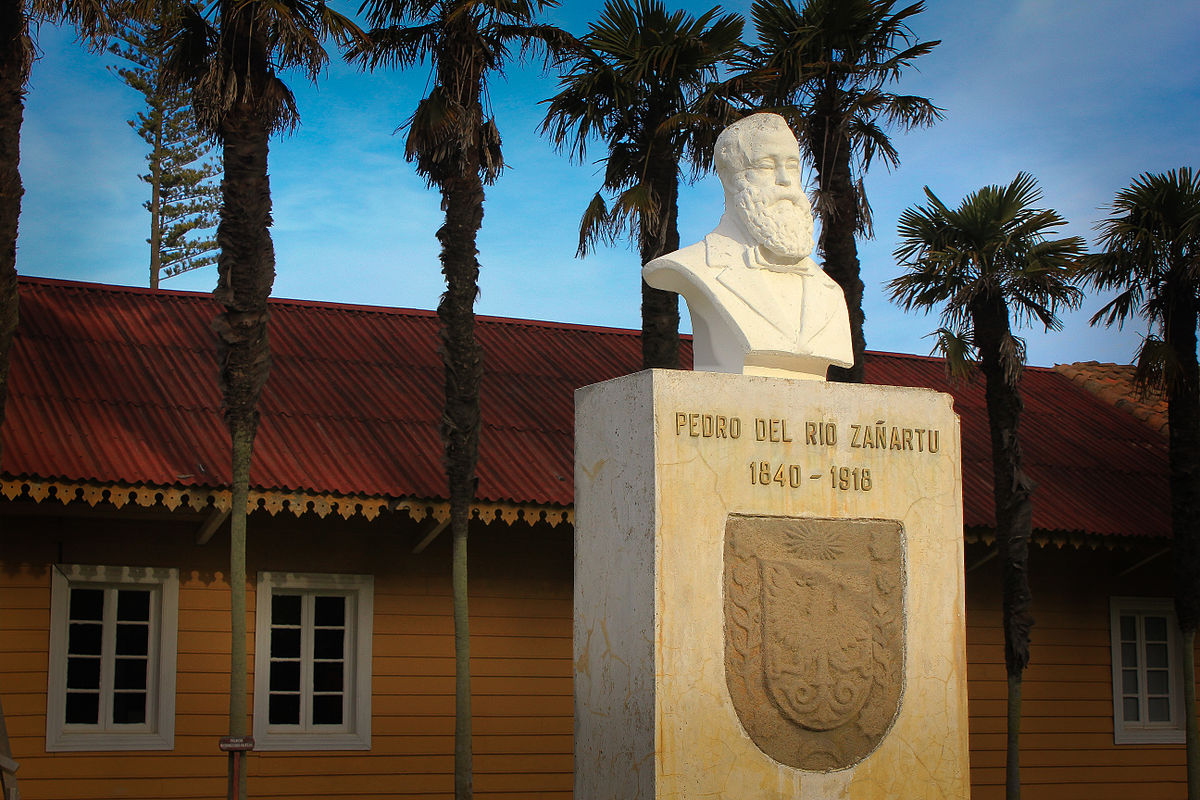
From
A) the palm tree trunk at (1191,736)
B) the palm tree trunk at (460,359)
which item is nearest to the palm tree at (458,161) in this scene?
the palm tree trunk at (460,359)

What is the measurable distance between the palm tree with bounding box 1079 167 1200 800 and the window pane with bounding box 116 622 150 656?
8946 millimetres

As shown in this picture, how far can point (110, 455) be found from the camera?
38.4 feet

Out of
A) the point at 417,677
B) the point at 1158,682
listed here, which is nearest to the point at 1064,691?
the point at 1158,682

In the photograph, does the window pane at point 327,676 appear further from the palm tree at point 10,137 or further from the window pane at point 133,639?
the palm tree at point 10,137

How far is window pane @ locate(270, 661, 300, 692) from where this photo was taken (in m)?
13.1

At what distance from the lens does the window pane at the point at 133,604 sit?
12719mm

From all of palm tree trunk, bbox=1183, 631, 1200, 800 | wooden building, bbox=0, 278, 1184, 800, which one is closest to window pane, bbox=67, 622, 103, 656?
wooden building, bbox=0, 278, 1184, 800

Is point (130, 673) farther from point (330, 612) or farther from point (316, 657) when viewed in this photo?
point (330, 612)

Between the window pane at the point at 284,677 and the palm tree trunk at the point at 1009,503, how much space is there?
20.0ft

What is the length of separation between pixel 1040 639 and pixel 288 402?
8103 mm

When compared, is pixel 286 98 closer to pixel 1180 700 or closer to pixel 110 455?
pixel 110 455

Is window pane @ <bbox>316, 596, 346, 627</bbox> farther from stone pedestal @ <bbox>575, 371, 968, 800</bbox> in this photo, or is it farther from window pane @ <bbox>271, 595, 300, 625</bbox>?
stone pedestal @ <bbox>575, 371, 968, 800</bbox>

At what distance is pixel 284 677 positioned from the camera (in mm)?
13102

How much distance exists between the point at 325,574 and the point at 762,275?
7130 millimetres
